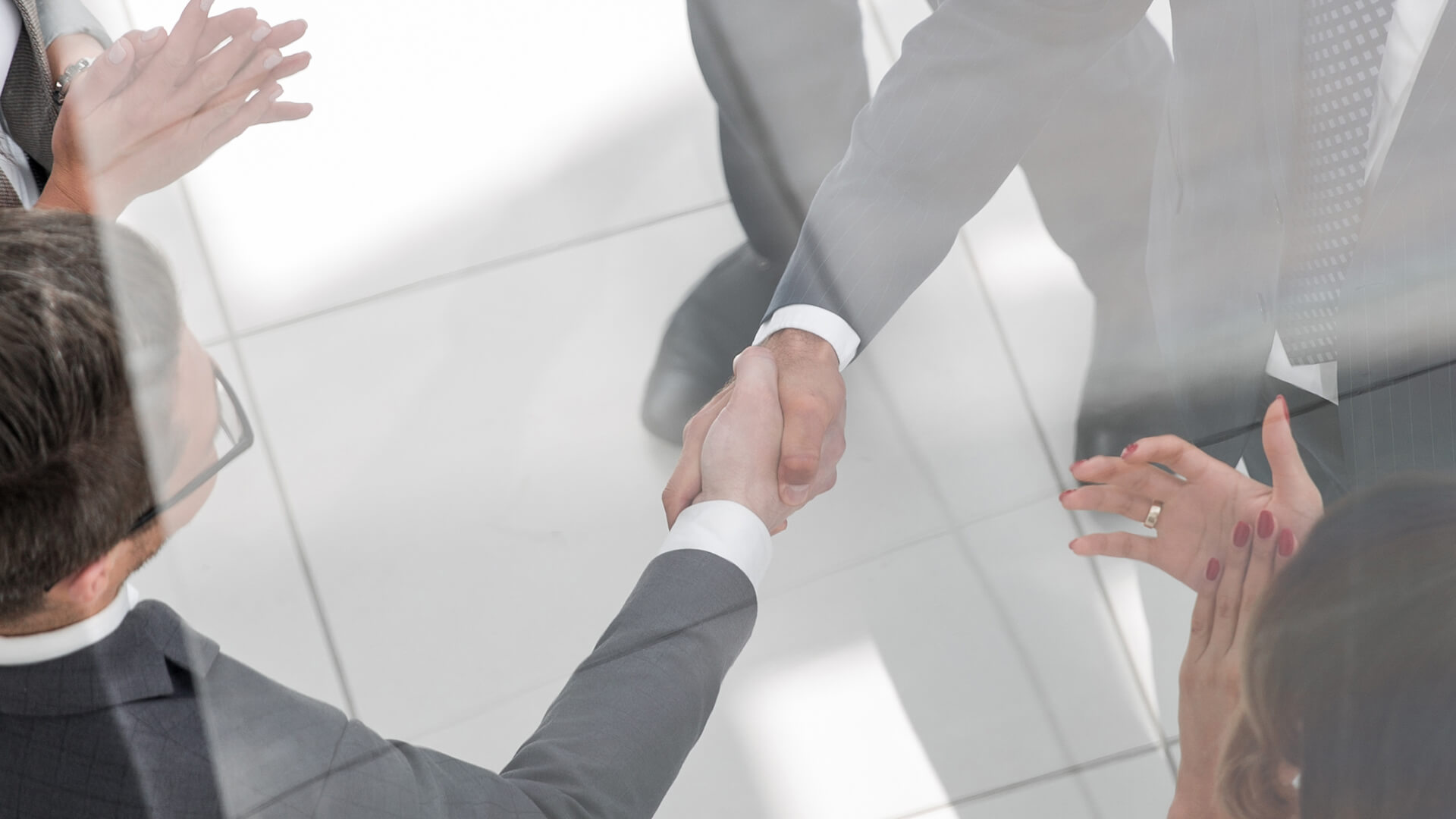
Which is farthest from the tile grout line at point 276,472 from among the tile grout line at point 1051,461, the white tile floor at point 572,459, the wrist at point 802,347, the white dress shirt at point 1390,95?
the white dress shirt at point 1390,95

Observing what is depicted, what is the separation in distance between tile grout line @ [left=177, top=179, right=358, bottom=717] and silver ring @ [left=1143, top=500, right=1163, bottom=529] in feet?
1.58

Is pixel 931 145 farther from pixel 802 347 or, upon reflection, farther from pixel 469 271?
pixel 469 271

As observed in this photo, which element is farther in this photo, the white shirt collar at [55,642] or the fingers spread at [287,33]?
the fingers spread at [287,33]

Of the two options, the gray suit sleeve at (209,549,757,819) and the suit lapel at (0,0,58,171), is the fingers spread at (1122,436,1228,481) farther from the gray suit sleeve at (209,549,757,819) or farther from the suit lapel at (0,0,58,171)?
the suit lapel at (0,0,58,171)

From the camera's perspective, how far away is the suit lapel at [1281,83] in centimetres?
55

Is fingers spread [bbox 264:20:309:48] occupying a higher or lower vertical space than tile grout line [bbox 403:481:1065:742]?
higher

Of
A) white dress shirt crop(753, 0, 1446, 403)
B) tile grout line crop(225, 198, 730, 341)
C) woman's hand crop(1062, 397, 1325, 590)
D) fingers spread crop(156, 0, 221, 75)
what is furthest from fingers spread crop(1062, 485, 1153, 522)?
fingers spread crop(156, 0, 221, 75)

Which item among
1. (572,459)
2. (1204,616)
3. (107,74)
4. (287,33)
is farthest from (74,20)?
(1204,616)

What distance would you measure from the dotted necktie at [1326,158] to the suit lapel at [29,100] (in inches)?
35.6

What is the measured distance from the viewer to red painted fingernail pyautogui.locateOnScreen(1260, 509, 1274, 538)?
50 centimetres

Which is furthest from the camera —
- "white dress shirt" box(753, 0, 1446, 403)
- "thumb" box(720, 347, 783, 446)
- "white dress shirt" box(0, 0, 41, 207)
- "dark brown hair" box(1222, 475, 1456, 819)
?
"white dress shirt" box(0, 0, 41, 207)

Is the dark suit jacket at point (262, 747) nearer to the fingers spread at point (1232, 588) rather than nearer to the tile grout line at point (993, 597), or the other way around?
the tile grout line at point (993, 597)

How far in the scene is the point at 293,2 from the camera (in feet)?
2.13

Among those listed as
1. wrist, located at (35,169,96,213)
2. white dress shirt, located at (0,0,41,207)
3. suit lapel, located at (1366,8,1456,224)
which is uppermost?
white dress shirt, located at (0,0,41,207)
